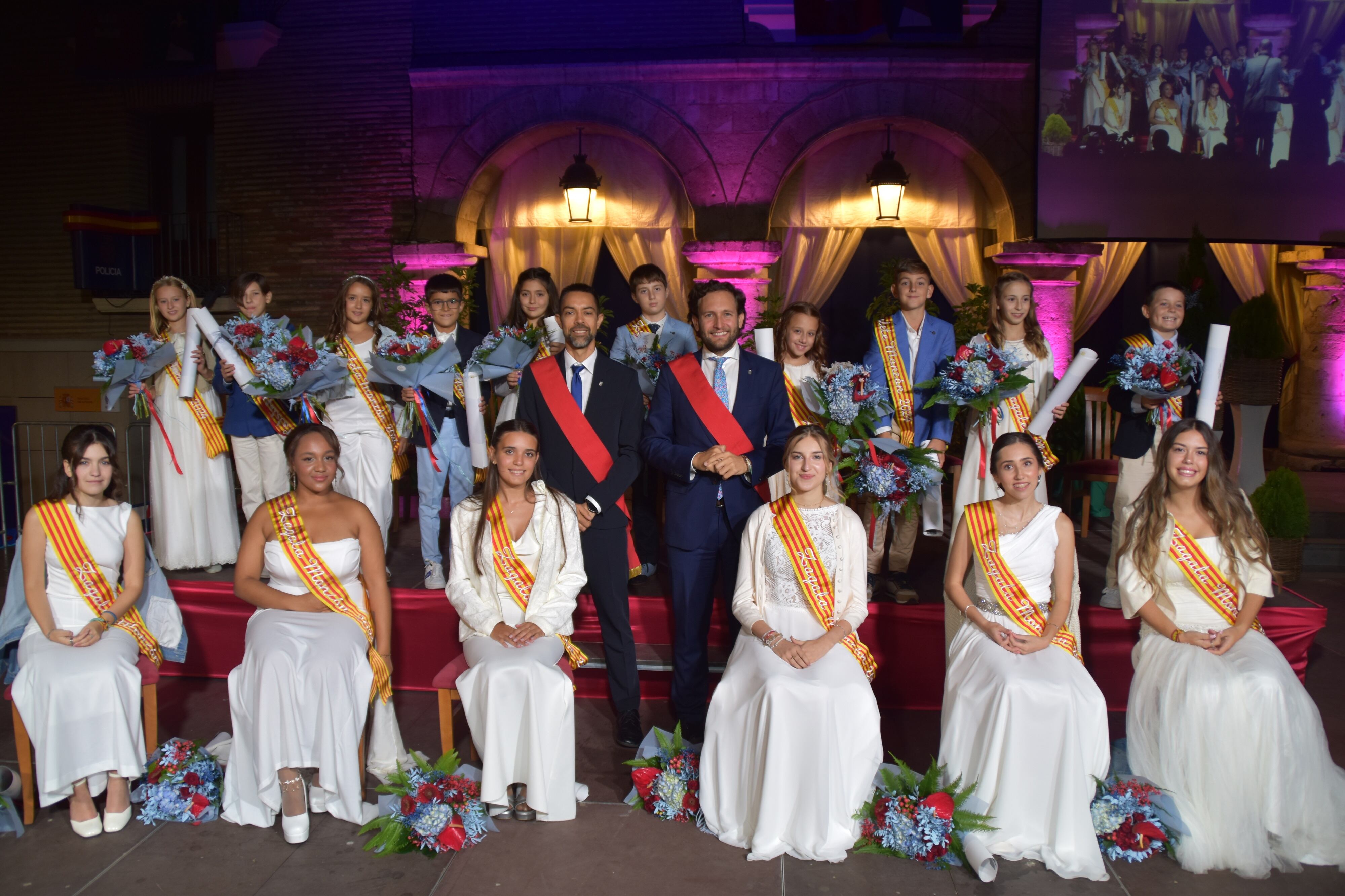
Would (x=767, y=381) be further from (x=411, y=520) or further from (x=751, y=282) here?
(x=751, y=282)

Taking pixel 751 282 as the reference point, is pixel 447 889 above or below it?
below

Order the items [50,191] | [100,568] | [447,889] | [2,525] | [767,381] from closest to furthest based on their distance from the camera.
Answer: [447,889] < [100,568] < [767,381] < [2,525] < [50,191]

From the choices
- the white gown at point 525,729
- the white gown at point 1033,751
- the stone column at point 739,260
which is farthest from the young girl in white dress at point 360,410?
the stone column at point 739,260

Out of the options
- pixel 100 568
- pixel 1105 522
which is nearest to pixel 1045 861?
pixel 100 568

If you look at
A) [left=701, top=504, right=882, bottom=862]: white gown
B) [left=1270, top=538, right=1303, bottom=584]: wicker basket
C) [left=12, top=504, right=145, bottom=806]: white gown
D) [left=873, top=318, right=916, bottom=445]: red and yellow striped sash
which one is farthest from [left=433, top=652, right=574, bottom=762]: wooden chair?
[left=1270, top=538, right=1303, bottom=584]: wicker basket

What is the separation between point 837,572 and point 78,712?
2290mm

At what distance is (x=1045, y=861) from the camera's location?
2754mm

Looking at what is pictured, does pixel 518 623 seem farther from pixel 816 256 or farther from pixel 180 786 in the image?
pixel 816 256

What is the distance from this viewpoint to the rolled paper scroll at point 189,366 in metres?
4.23

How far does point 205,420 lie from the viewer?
14.9 feet

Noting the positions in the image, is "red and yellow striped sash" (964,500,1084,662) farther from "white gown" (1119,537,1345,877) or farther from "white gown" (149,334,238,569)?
"white gown" (149,334,238,569)

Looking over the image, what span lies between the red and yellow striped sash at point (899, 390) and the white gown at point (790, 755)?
121 centimetres

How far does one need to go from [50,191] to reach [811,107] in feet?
21.7

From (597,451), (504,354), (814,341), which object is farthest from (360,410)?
(814,341)
